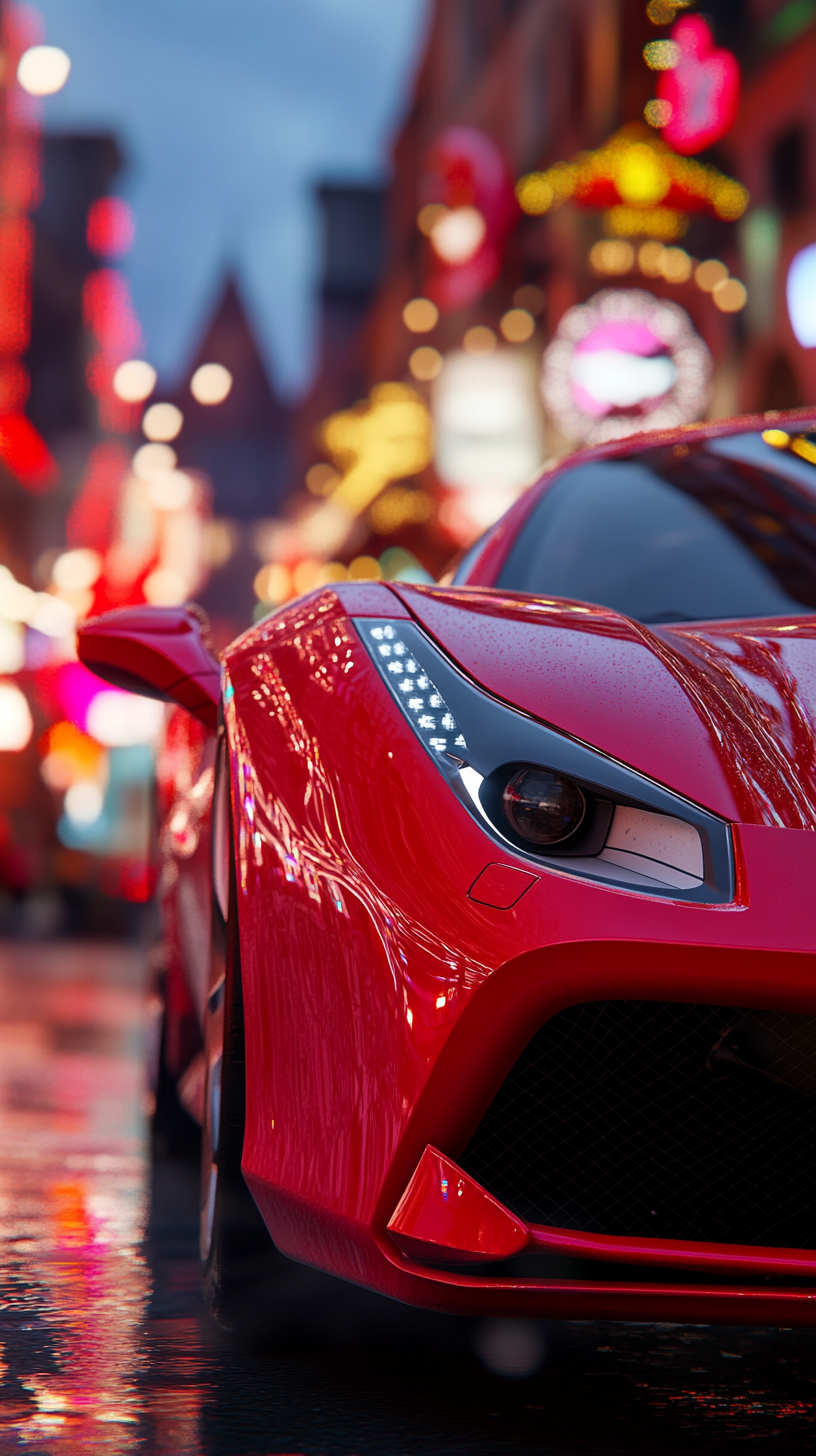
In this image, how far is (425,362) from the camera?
1761 inches

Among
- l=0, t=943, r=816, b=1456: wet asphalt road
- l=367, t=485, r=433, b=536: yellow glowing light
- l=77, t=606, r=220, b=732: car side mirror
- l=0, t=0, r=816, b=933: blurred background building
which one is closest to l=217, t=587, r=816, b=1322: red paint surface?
l=0, t=943, r=816, b=1456: wet asphalt road

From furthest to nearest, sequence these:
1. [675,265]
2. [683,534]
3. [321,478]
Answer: [321,478] < [675,265] < [683,534]

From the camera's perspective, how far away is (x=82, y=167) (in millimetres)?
63031

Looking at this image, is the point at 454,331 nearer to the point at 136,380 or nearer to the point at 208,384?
the point at 136,380

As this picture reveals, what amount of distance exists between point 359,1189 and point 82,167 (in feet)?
212

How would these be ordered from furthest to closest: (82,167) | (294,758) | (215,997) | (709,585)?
(82,167) → (709,585) → (215,997) → (294,758)

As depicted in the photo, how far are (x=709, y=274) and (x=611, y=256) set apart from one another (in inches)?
62.0

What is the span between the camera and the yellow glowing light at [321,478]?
56778 millimetres

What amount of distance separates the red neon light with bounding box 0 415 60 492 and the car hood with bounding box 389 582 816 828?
34.9 meters

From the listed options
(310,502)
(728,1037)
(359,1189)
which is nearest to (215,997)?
(359,1189)

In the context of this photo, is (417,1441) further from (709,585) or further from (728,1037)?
(709,585)

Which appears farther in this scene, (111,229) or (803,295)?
(111,229)

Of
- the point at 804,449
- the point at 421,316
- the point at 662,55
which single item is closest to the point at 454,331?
the point at 421,316

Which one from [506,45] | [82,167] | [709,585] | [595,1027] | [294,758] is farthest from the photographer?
[82,167]
